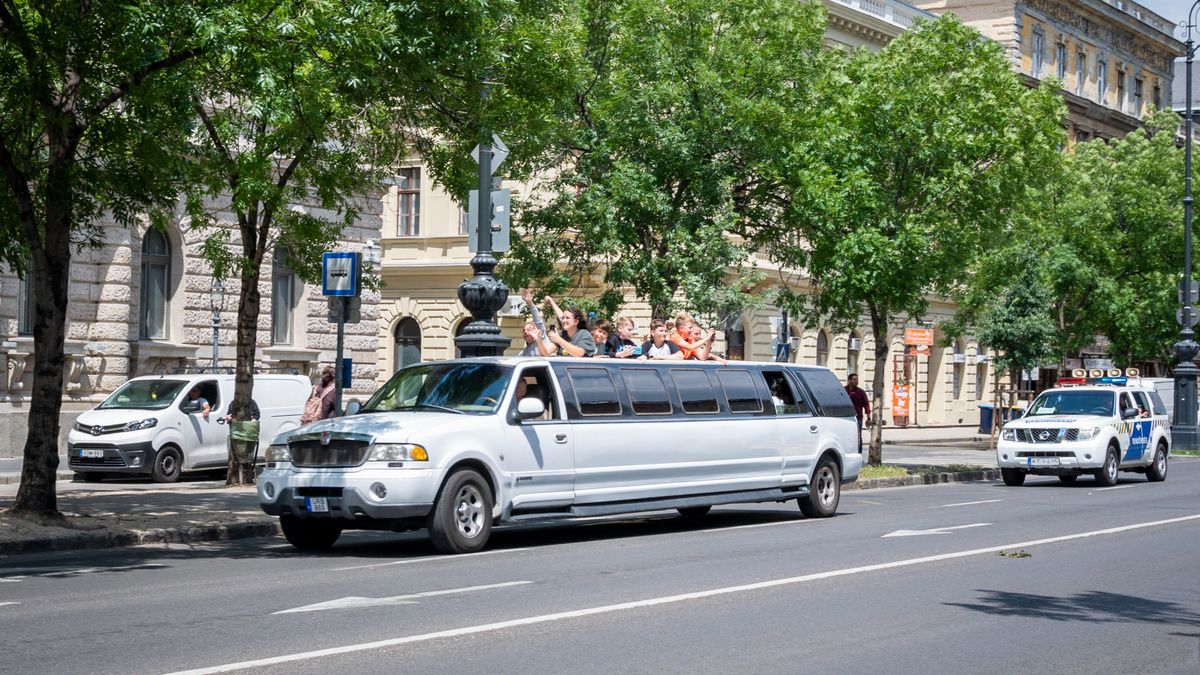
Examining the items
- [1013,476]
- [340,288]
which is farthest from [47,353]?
[1013,476]

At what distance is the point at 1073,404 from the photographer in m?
27.8

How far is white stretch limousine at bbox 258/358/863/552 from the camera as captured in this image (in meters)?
13.5

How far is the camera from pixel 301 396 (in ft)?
89.5

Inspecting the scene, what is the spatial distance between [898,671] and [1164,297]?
142 ft

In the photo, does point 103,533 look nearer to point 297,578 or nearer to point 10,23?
point 297,578

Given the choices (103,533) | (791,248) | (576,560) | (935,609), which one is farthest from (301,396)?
(935,609)

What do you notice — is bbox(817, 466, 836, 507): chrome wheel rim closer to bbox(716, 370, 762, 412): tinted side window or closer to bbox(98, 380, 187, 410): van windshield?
bbox(716, 370, 762, 412): tinted side window

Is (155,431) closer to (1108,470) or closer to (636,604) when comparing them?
(636,604)

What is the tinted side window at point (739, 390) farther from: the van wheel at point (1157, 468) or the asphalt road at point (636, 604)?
the van wheel at point (1157, 468)

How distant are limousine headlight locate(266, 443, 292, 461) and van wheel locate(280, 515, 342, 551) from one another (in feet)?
1.87

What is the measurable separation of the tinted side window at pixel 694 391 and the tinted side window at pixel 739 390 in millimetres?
279

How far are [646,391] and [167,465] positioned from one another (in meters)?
10.9

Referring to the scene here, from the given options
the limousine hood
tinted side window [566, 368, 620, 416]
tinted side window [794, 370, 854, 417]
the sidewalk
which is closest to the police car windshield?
the sidewalk

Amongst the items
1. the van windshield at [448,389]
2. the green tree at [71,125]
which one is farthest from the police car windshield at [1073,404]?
the green tree at [71,125]
